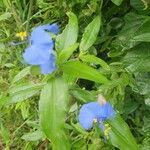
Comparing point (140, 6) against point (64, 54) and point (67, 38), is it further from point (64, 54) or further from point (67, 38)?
point (64, 54)

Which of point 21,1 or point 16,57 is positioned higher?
point 21,1

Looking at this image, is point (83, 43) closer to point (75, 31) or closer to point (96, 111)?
point (75, 31)

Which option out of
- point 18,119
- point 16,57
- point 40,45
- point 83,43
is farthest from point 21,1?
point 40,45

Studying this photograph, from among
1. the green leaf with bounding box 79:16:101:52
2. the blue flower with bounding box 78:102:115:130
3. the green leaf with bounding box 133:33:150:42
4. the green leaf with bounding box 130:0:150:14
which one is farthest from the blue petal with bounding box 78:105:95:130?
the green leaf with bounding box 130:0:150:14

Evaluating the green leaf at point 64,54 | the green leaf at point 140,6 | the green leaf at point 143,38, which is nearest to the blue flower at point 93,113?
the green leaf at point 64,54

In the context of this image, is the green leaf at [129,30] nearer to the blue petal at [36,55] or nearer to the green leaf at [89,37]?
the green leaf at [89,37]

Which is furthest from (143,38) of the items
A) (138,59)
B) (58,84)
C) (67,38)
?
(58,84)

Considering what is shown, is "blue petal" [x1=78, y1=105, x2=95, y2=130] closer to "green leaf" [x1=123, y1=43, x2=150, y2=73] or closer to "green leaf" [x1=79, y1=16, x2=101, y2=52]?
"green leaf" [x1=79, y1=16, x2=101, y2=52]
